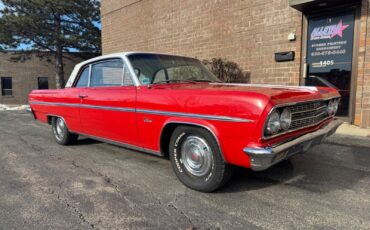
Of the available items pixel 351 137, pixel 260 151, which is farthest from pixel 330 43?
pixel 260 151

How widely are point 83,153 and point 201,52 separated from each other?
693 centimetres

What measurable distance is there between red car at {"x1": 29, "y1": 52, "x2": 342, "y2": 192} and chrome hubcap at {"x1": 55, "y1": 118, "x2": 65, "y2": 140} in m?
0.71

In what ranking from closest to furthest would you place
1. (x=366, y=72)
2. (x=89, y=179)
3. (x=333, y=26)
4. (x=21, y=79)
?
(x=89, y=179) < (x=366, y=72) < (x=333, y=26) < (x=21, y=79)

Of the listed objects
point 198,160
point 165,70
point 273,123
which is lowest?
point 198,160

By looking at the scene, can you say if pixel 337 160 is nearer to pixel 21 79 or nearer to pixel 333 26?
pixel 333 26

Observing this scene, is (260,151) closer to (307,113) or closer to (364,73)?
(307,113)

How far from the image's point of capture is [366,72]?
23.2ft

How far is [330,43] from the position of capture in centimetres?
774

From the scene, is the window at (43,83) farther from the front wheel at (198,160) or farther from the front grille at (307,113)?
the front grille at (307,113)

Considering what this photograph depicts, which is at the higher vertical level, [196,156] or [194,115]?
[194,115]

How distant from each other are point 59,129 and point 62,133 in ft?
0.55

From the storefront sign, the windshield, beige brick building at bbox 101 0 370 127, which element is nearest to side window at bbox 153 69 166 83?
the windshield

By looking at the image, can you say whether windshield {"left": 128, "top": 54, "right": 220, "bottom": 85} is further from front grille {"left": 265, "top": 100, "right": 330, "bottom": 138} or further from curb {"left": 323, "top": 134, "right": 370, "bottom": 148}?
curb {"left": 323, "top": 134, "right": 370, "bottom": 148}

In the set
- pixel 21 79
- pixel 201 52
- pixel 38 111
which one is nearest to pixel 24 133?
pixel 38 111
